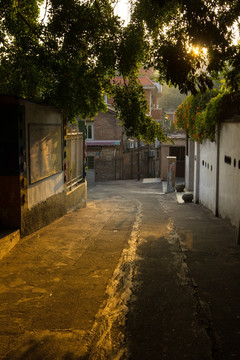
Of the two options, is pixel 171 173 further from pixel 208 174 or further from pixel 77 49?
pixel 77 49

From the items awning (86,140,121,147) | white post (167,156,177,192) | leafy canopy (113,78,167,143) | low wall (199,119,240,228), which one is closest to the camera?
low wall (199,119,240,228)

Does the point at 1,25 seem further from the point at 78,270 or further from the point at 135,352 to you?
the point at 135,352

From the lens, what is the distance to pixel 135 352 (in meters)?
3.86

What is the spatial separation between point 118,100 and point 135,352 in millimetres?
9783

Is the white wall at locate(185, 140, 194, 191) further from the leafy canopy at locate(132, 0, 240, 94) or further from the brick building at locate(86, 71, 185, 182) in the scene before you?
the leafy canopy at locate(132, 0, 240, 94)

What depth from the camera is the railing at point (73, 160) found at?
13547 mm

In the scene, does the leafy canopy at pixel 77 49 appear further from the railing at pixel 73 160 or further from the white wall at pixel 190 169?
the white wall at pixel 190 169

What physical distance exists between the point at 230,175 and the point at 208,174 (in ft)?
12.3

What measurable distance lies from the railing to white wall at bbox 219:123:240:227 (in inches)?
195

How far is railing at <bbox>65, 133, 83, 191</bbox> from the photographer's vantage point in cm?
1355

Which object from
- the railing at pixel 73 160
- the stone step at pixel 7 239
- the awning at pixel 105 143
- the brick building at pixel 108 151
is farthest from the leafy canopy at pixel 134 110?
the awning at pixel 105 143

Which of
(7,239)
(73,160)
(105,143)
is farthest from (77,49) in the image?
(105,143)

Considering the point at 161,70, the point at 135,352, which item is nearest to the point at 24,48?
the point at 161,70

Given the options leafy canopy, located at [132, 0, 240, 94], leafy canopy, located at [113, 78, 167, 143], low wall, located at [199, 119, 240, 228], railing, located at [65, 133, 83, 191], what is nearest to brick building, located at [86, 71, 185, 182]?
railing, located at [65, 133, 83, 191]
